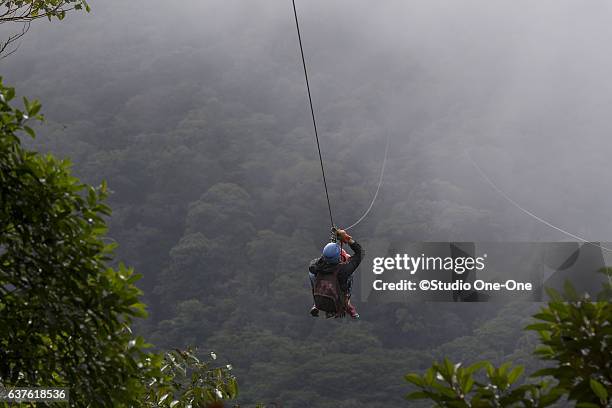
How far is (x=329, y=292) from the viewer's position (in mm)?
9906

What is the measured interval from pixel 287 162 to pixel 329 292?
248ft

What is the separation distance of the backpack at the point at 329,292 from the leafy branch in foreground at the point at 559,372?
304 inches

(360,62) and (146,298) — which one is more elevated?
(360,62)

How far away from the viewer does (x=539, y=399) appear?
6.76ft

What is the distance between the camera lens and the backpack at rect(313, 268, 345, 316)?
9906 mm

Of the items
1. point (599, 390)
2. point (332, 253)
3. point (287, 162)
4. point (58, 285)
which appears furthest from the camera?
point (287, 162)

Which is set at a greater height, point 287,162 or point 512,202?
point 287,162

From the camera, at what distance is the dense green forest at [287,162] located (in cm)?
6141

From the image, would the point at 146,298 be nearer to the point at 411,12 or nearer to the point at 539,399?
the point at 411,12

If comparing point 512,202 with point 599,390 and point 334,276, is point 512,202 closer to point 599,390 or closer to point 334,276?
point 334,276

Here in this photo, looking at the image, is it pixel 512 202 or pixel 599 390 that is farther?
pixel 512 202

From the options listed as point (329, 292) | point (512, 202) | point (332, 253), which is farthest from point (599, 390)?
point (512, 202)

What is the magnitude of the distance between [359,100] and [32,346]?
97.7m

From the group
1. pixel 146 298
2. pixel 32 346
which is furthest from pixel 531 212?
pixel 32 346
